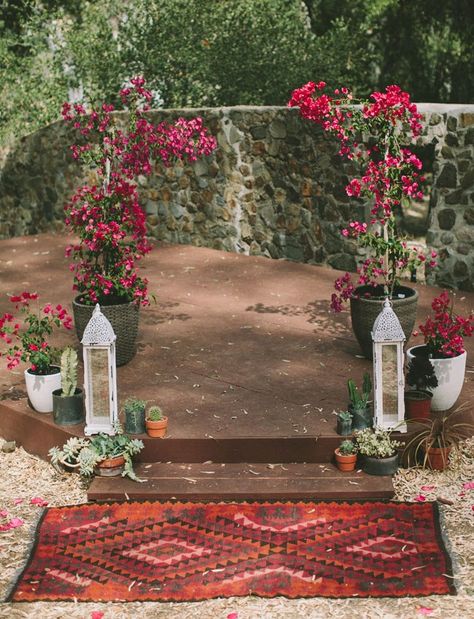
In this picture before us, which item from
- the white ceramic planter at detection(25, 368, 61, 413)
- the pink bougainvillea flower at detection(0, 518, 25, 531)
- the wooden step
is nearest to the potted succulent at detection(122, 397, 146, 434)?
the wooden step

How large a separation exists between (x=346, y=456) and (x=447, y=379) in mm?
929

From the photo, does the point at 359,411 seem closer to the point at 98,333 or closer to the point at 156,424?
the point at 156,424

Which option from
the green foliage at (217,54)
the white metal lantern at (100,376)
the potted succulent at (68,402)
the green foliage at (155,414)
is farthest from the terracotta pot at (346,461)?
the green foliage at (217,54)

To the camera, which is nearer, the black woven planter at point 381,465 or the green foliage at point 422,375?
the black woven planter at point 381,465

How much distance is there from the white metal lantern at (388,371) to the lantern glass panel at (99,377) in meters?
1.62

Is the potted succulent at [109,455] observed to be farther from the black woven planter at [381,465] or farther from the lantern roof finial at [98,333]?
the black woven planter at [381,465]

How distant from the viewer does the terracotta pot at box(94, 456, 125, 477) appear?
5789 millimetres

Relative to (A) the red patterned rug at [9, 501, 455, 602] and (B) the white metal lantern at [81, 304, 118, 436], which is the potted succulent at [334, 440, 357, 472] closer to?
(A) the red patterned rug at [9, 501, 455, 602]

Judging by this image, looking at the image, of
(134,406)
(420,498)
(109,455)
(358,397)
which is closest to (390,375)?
(358,397)

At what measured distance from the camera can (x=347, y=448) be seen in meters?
5.78

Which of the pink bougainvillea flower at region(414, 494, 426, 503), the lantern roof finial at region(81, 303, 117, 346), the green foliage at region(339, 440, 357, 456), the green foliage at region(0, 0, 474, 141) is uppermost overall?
the green foliage at region(0, 0, 474, 141)

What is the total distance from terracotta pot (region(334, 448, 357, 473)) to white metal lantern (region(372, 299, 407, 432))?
0.89 feet

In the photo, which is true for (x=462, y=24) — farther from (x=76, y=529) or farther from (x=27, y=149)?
(x=76, y=529)

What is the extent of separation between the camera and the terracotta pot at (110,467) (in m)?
5.79
